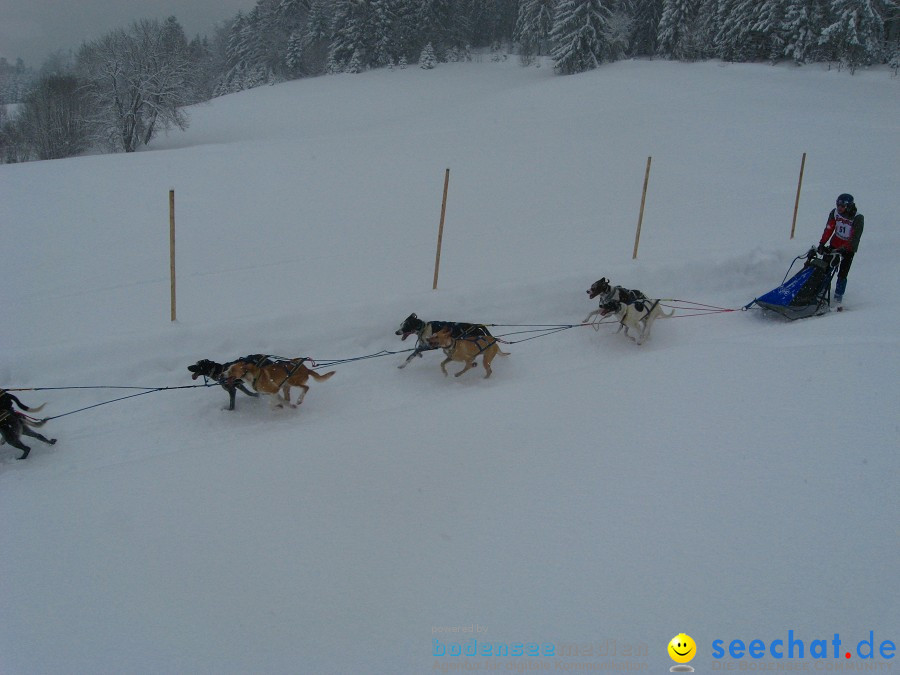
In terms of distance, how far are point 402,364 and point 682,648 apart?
14.5 ft

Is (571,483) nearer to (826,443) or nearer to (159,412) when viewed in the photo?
(826,443)

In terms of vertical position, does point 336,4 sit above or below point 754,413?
above

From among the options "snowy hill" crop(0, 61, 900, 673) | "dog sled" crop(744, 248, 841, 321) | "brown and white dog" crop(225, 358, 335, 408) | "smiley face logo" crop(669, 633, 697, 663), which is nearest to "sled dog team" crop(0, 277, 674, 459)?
"brown and white dog" crop(225, 358, 335, 408)

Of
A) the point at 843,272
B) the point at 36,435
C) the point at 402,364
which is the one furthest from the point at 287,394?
the point at 843,272

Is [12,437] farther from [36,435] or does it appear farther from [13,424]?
[36,435]

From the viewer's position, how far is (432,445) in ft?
16.6

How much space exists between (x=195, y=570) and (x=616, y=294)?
5.62 meters

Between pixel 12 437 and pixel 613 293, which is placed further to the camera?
pixel 613 293

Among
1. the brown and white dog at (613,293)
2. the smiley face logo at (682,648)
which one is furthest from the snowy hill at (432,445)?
the brown and white dog at (613,293)

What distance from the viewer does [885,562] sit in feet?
11.5

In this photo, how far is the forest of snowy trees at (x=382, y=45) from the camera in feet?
83.6

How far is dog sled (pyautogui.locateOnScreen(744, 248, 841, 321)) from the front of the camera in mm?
7590

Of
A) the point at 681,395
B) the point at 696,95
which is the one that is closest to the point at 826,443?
the point at 681,395

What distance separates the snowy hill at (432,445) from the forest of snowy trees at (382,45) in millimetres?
16201
